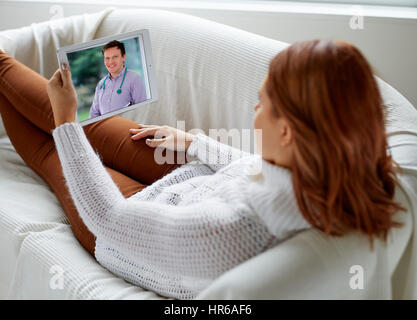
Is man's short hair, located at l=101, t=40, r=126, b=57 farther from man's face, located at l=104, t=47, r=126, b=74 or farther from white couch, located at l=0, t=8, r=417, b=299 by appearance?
white couch, located at l=0, t=8, r=417, b=299

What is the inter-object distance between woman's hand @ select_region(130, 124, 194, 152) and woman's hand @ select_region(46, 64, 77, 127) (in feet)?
0.79

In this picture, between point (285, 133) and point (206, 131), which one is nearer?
point (285, 133)

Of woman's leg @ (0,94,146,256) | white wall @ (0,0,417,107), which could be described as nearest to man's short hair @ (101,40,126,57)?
woman's leg @ (0,94,146,256)

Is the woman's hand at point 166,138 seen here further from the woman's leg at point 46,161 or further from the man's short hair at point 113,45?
the man's short hair at point 113,45

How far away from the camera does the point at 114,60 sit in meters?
1.23

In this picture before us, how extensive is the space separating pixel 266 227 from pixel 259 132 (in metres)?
0.16

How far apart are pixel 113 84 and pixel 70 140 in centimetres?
35

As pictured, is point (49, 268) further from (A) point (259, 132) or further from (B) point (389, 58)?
(B) point (389, 58)

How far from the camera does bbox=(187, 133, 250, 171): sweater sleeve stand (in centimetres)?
117

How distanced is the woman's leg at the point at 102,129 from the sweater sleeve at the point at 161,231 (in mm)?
290

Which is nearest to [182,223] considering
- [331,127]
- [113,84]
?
[331,127]

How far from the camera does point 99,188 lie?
88 centimetres

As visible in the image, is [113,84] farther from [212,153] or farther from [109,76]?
[212,153]
